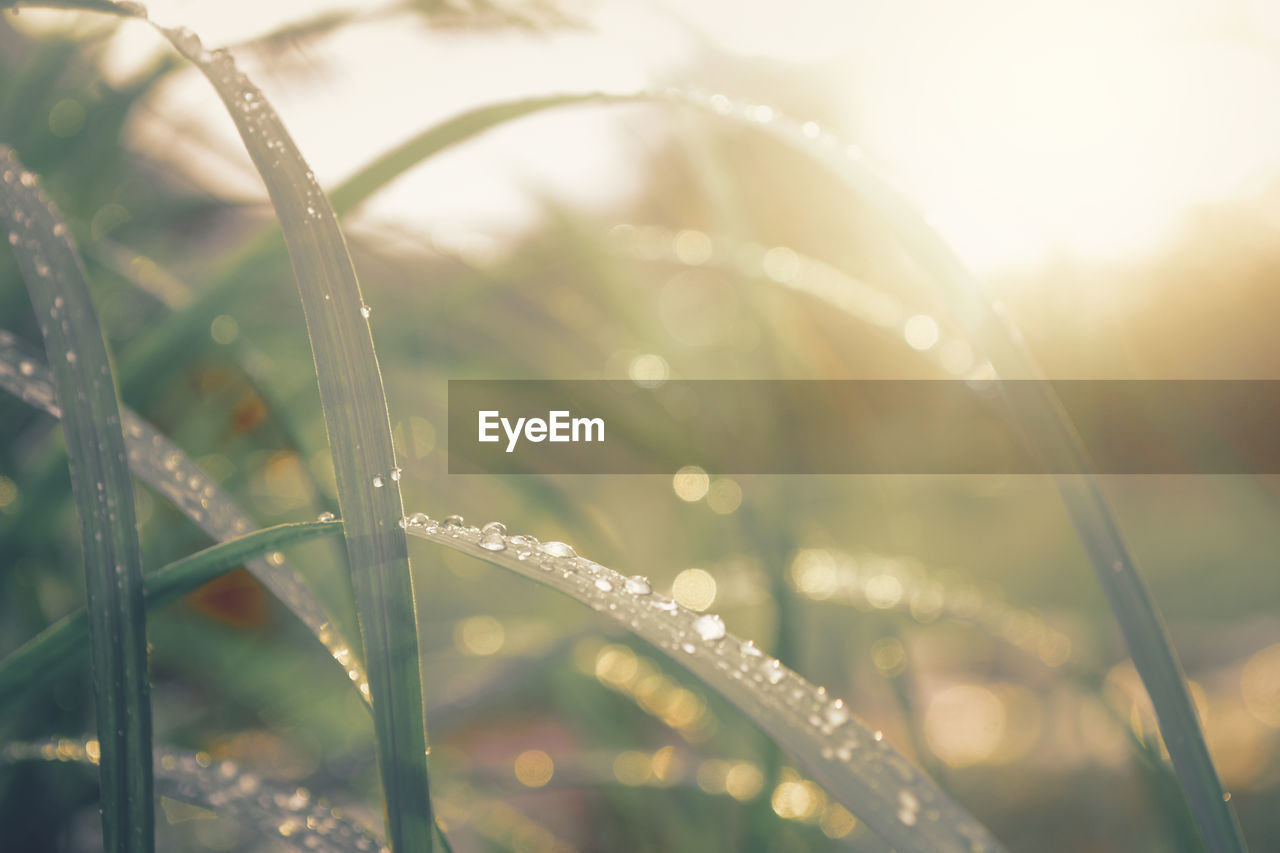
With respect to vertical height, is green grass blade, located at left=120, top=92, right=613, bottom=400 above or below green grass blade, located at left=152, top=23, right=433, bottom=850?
above

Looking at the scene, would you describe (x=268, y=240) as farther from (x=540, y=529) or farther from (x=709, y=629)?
(x=540, y=529)

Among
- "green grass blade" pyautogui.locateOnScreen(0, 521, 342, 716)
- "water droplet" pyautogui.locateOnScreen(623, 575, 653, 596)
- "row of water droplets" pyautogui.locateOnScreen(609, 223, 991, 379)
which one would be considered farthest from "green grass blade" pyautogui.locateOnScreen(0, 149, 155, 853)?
"row of water droplets" pyautogui.locateOnScreen(609, 223, 991, 379)

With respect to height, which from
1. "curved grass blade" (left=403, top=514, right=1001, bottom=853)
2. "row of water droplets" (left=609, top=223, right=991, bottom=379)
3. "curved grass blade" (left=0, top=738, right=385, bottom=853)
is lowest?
"curved grass blade" (left=0, top=738, right=385, bottom=853)

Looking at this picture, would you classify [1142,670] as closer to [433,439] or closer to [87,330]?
[87,330]

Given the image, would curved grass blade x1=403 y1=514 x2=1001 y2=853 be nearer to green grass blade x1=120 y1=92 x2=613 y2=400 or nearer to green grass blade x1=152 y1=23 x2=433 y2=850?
green grass blade x1=152 y1=23 x2=433 y2=850

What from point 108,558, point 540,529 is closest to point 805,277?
point 540,529

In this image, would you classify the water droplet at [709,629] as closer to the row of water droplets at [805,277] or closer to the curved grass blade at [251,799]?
the curved grass blade at [251,799]

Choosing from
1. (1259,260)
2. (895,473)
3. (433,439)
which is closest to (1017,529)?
(1259,260)
